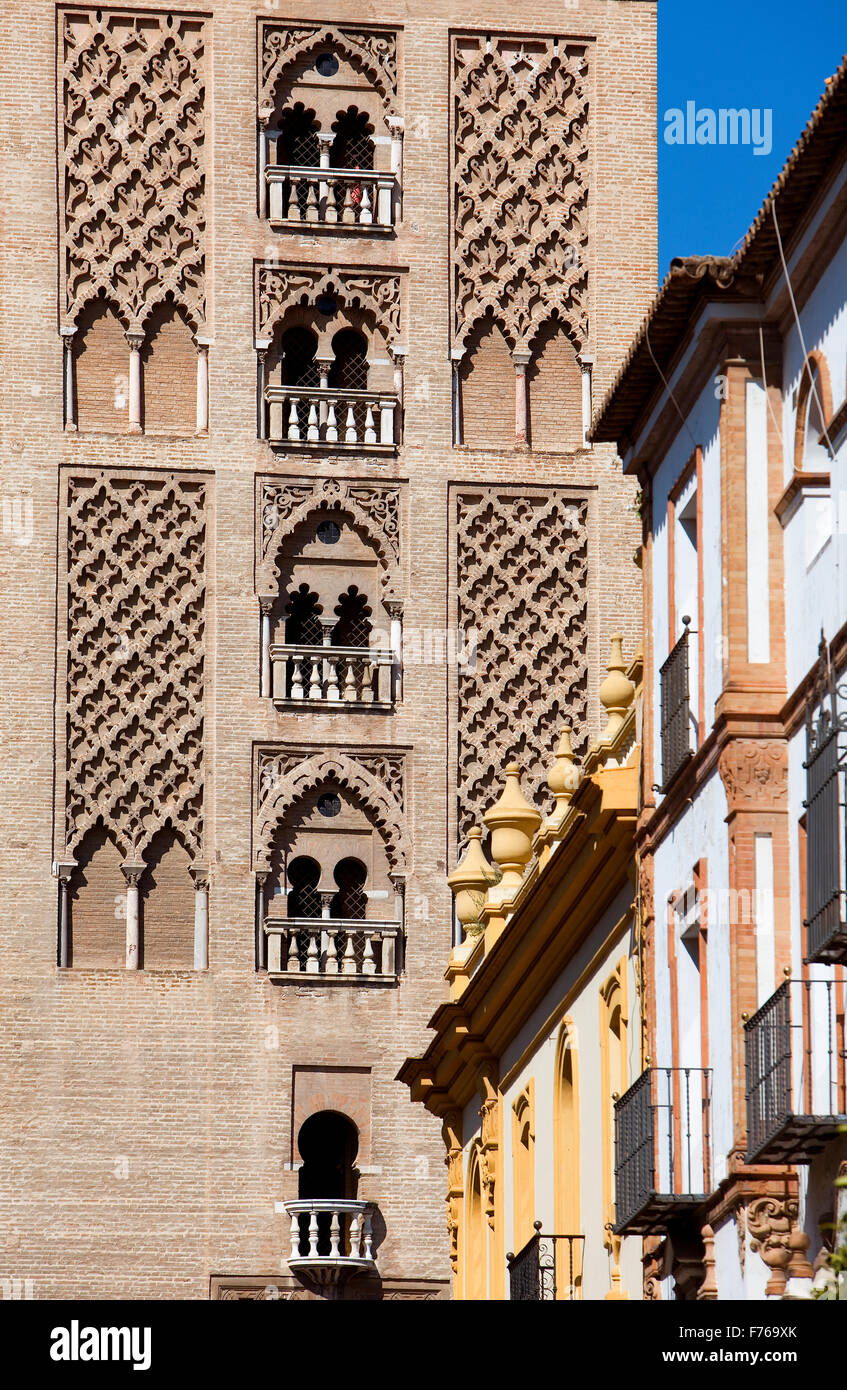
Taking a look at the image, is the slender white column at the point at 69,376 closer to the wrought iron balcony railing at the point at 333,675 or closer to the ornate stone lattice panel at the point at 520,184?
the wrought iron balcony railing at the point at 333,675

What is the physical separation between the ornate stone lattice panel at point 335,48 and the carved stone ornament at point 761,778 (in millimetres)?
21466

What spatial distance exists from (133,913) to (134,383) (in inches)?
224

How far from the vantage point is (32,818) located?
122 feet

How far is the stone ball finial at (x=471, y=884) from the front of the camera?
3169 centimetres

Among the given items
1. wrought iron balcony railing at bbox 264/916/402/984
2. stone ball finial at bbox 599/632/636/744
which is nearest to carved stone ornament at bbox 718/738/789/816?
stone ball finial at bbox 599/632/636/744

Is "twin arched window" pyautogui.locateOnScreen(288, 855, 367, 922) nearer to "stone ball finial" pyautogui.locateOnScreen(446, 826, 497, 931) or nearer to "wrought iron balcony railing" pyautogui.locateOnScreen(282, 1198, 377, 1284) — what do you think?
"wrought iron balcony railing" pyautogui.locateOnScreen(282, 1198, 377, 1284)

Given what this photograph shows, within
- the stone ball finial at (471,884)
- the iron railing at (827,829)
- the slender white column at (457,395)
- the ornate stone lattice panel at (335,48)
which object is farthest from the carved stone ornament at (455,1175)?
the iron railing at (827,829)

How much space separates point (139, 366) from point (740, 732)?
2026 centimetres

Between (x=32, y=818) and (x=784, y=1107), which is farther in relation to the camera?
(x=32, y=818)

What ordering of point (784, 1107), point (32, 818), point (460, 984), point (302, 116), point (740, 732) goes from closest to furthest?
point (784, 1107), point (740, 732), point (460, 984), point (32, 818), point (302, 116)

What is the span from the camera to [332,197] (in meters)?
39.6

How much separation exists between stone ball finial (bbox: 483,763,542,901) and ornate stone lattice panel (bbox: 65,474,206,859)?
834cm

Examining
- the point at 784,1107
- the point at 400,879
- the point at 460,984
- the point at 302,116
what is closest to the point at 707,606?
the point at 784,1107

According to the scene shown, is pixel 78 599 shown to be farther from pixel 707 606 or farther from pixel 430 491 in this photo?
pixel 707 606
